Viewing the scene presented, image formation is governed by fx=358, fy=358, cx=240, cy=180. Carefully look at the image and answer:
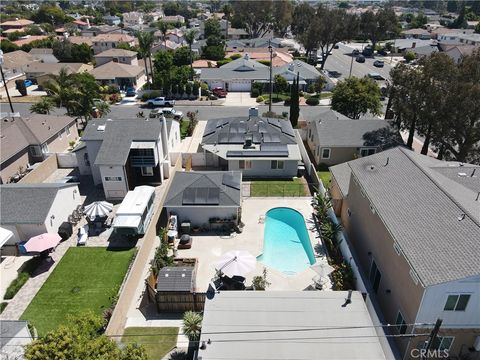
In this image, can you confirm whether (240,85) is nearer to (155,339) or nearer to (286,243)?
(286,243)

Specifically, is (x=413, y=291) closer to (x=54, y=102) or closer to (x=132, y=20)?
(x=54, y=102)

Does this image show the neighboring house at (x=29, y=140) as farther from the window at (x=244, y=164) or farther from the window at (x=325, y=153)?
the window at (x=325, y=153)

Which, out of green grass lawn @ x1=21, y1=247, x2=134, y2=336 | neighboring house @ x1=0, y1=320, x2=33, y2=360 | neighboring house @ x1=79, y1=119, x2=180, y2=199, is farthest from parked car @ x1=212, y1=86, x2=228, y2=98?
neighboring house @ x1=0, y1=320, x2=33, y2=360

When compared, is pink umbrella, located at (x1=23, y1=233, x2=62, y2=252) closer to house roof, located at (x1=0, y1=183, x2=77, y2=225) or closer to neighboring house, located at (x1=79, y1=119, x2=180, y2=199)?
house roof, located at (x1=0, y1=183, x2=77, y2=225)

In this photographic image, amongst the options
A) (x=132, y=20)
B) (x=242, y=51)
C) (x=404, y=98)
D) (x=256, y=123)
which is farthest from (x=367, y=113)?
(x=132, y=20)

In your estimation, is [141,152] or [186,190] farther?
[141,152]

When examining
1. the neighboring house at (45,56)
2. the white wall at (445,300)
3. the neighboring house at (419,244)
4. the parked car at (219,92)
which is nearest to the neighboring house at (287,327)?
the neighboring house at (419,244)
